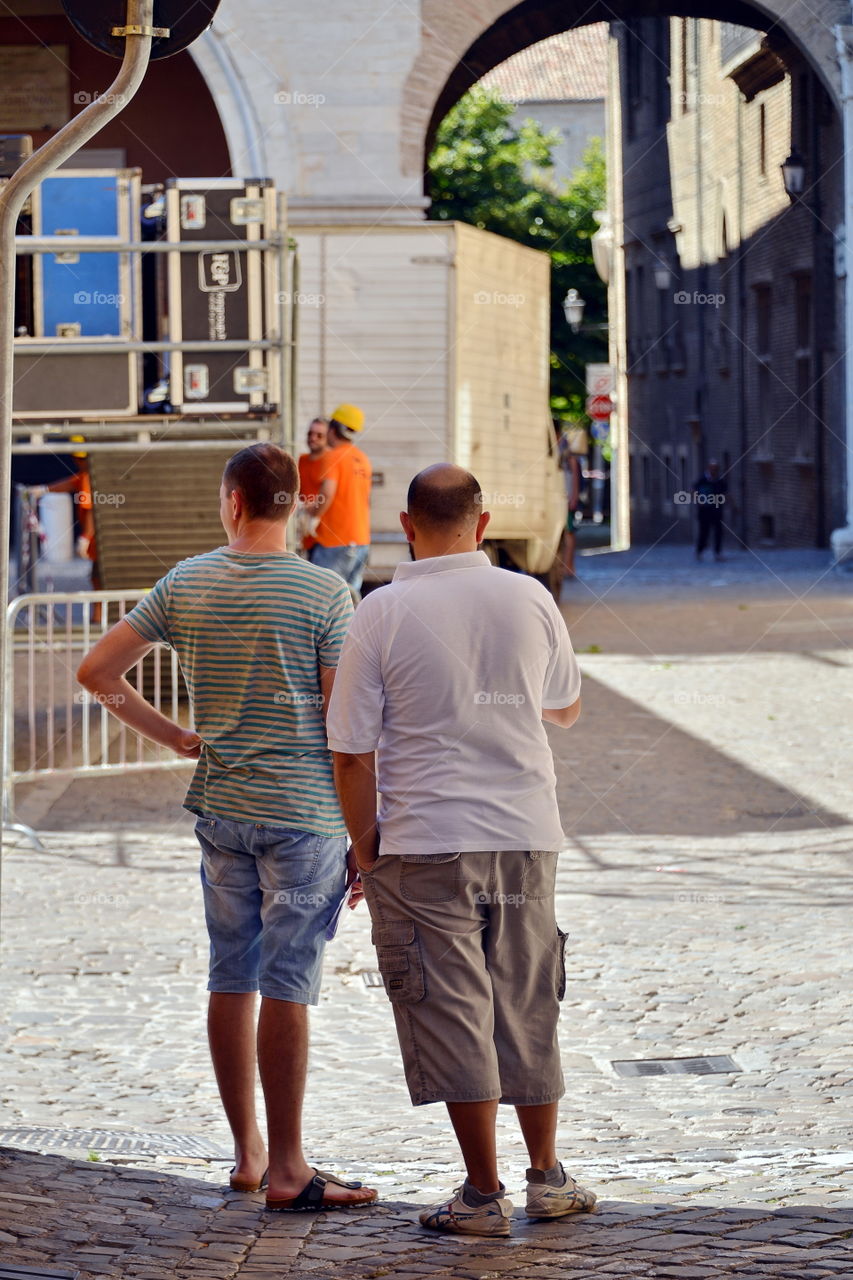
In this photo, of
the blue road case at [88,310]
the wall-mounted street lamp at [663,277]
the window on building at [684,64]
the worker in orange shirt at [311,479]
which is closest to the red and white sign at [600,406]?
the wall-mounted street lamp at [663,277]

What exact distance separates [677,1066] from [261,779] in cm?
194

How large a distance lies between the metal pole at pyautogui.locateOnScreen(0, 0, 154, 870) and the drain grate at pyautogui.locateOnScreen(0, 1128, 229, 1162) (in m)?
1.39

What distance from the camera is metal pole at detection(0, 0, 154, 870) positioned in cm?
444

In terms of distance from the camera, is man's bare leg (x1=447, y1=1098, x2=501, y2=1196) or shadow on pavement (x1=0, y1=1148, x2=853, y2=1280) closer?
shadow on pavement (x1=0, y1=1148, x2=853, y2=1280)

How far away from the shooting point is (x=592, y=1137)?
195 inches

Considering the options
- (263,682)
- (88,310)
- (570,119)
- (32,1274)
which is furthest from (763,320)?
(570,119)

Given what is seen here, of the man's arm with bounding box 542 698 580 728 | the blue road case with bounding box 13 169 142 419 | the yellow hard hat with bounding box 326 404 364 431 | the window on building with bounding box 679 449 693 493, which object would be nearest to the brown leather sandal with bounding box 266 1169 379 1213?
the man's arm with bounding box 542 698 580 728

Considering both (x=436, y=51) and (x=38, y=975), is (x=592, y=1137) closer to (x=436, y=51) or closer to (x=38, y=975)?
(x=38, y=975)

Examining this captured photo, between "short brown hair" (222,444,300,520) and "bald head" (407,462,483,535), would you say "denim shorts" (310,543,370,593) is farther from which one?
"bald head" (407,462,483,535)

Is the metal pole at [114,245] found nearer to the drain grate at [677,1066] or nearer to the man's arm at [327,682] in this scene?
the drain grate at [677,1066]

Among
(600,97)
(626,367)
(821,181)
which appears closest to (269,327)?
(821,181)

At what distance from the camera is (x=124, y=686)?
446cm

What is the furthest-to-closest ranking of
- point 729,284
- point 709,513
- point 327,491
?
point 729,284 < point 709,513 < point 327,491

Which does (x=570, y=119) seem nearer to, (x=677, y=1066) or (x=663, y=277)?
(x=663, y=277)
